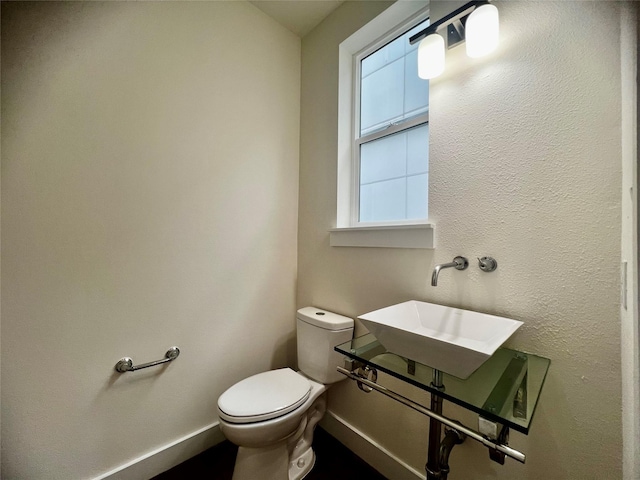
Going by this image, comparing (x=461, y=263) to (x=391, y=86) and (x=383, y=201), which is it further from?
(x=391, y=86)

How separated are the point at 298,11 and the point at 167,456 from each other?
258 cm

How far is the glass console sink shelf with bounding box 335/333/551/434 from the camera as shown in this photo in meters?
0.61

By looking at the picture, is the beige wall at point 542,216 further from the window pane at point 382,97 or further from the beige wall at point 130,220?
the beige wall at point 130,220

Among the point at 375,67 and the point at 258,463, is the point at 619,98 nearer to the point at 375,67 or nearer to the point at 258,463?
the point at 375,67

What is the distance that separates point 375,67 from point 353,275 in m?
1.28

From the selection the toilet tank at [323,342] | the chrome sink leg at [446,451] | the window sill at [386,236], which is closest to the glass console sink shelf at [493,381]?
the chrome sink leg at [446,451]

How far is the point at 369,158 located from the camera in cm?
154

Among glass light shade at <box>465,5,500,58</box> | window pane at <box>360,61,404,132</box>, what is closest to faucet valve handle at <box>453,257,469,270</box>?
glass light shade at <box>465,5,500,58</box>

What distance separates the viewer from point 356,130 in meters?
1.58

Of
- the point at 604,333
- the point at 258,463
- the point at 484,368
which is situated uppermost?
the point at 604,333

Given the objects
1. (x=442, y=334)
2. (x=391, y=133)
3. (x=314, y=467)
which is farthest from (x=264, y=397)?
(x=391, y=133)

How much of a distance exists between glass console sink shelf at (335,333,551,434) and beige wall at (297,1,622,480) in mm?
101

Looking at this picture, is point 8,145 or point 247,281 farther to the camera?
point 247,281

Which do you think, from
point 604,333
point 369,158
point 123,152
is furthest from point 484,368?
point 123,152
